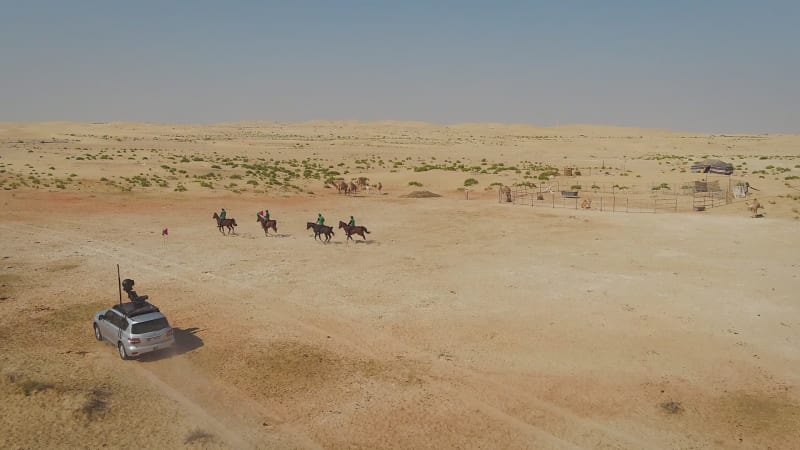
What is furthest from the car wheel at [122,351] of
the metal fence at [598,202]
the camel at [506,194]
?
the camel at [506,194]

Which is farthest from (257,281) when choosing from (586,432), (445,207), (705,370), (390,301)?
(445,207)

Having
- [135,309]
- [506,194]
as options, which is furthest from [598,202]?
[135,309]

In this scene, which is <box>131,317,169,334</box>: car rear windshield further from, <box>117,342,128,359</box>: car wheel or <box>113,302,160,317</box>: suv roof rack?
<box>117,342,128,359</box>: car wheel

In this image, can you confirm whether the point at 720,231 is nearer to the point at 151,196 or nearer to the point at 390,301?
the point at 390,301

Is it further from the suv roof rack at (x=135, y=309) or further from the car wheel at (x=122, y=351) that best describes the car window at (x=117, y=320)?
the car wheel at (x=122, y=351)

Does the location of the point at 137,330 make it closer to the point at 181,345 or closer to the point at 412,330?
the point at 181,345

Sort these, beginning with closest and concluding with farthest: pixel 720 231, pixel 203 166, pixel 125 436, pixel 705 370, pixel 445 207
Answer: pixel 125 436 → pixel 705 370 → pixel 720 231 → pixel 445 207 → pixel 203 166

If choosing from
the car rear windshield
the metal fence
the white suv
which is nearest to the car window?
the white suv
